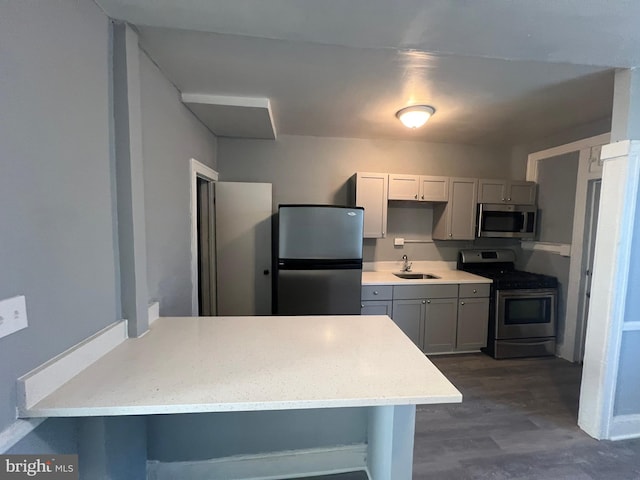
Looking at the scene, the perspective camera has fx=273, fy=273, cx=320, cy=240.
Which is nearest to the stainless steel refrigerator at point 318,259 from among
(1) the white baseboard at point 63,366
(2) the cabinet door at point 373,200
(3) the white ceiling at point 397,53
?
(2) the cabinet door at point 373,200

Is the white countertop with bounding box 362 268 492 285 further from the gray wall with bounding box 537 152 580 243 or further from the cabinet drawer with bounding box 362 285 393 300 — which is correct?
the gray wall with bounding box 537 152 580 243

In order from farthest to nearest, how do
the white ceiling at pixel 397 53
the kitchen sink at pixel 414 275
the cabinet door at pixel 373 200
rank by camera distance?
the kitchen sink at pixel 414 275 < the cabinet door at pixel 373 200 < the white ceiling at pixel 397 53

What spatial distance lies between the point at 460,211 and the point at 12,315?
3.64m

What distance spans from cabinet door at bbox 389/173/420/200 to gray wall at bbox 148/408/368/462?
2291 millimetres

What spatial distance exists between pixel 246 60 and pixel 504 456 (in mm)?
2973

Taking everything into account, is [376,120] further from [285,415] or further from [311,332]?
[285,415]

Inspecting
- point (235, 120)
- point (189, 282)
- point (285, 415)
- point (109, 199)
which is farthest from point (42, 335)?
point (235, 120)

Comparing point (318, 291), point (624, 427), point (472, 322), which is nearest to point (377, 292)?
point (318, 291)

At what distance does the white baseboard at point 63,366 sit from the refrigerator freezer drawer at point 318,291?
147 centimetres

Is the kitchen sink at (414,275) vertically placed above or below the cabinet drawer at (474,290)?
above

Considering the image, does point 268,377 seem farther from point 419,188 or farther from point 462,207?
point 462,207

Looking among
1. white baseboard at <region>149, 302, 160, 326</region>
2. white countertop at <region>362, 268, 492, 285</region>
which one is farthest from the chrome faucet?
white baseboard at <region>149, 302, 160, 326</region>

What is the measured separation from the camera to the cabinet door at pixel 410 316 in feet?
9.73

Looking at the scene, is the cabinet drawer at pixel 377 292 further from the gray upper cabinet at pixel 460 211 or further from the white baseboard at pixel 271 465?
the white baseboard at pixel 271 465
